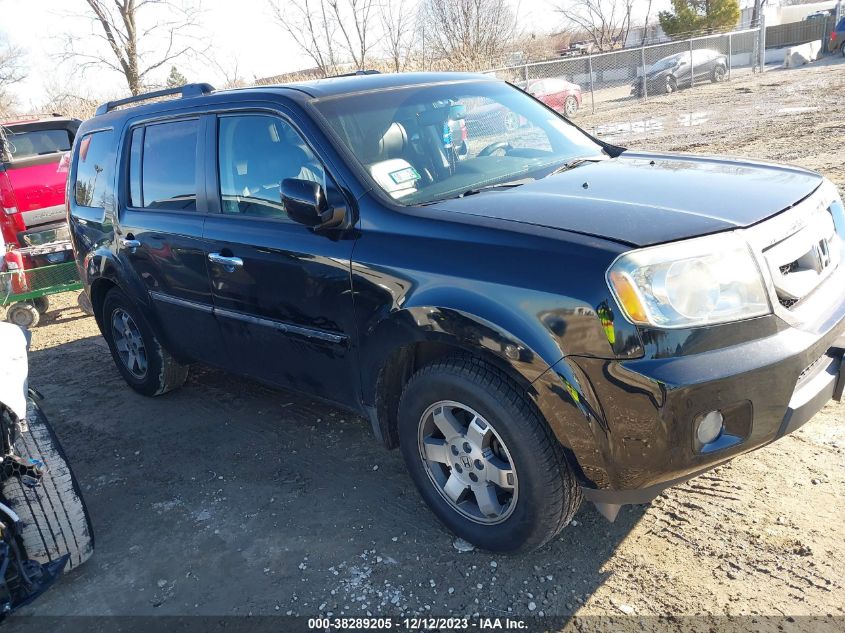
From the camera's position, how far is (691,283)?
7.62 ft

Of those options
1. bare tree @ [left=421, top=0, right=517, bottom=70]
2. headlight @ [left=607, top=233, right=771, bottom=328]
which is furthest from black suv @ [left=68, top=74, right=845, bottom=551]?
bare tree @ [left=421, top=0, right=517, bottom=70]

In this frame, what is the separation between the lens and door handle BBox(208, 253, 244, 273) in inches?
141

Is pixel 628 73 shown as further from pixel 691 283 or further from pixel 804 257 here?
pixel 691 283

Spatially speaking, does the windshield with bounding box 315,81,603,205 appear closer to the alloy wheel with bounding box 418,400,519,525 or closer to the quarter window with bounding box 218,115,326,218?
the quarter window with bounding box 218,115,326,218

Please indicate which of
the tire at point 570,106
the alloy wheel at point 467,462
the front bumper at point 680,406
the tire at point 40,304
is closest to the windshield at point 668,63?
the tire at point 570,106

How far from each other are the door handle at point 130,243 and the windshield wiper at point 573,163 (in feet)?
8.56

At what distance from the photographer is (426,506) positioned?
10.9 ft

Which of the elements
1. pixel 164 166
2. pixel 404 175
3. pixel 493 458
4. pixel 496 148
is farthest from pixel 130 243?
pixel 493 458

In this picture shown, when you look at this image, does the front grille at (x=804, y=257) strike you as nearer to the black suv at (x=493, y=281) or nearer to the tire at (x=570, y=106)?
the black suv at (x=493, y=281)

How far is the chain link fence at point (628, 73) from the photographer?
69.7 feet

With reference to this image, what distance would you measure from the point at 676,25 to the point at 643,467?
45375 mm

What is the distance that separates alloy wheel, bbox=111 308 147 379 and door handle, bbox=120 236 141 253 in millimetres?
620

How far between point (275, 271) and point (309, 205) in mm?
529

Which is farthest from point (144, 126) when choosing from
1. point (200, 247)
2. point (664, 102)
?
point (664, 102)
